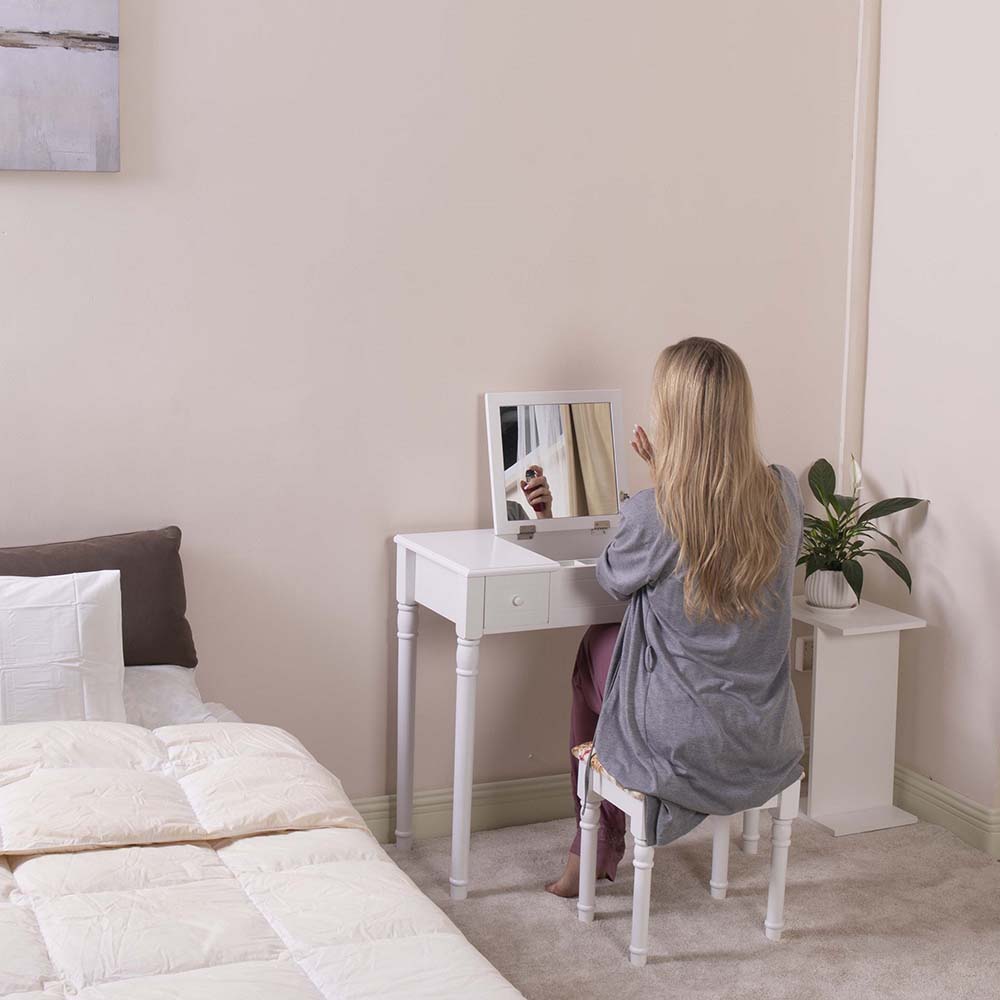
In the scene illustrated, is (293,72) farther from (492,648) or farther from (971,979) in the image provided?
(971,979)

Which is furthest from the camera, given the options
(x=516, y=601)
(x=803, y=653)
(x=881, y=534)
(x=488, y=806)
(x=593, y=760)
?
(x=803, y=653)

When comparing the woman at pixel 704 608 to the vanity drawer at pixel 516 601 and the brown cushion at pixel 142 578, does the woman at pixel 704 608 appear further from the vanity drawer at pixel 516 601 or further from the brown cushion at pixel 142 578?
the brown cushion at pixel 142 578

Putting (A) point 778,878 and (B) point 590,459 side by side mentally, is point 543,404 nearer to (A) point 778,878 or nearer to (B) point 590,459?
(B) point 590,459

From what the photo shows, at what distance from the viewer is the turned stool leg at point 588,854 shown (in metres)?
2.79

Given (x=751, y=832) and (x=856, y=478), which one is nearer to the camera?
(x=751, y=832)

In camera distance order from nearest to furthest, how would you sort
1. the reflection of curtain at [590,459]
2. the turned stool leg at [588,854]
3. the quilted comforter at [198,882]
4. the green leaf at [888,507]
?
the quilted comforter at [198,882] < the turned stool leg at [588,854] < the reflection of curtain at [590,459] < the green leaf at [888,507]

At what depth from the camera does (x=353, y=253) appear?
303 centimetres

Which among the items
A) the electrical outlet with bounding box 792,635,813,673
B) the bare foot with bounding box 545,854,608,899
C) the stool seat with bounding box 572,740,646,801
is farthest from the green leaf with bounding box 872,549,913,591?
the bare foot with bounding box 545,854,608,899

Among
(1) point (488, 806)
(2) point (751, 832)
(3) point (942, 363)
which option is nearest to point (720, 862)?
(2) point (751, 832)

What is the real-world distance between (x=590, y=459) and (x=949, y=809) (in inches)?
53.7

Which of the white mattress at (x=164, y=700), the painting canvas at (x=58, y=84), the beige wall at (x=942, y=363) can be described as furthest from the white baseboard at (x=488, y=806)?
the painting canvas at (x=58, y=84)

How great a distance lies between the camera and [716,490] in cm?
253

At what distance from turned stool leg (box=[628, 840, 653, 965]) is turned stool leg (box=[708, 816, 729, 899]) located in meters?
0.33

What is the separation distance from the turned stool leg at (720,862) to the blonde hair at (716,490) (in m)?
0.64
